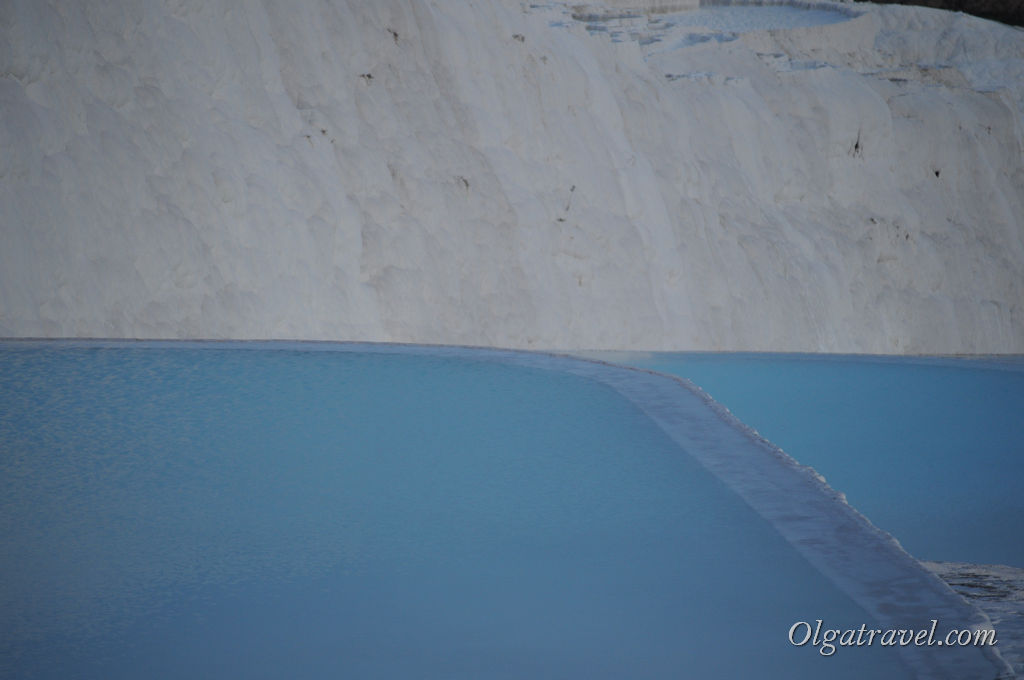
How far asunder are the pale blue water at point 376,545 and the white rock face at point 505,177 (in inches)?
136

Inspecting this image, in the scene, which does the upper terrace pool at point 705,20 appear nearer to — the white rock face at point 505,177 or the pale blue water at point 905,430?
the white rock face at point 505,177

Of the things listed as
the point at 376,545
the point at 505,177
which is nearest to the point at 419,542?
the point at 376,545

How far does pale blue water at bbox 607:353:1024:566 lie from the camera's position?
5926mm

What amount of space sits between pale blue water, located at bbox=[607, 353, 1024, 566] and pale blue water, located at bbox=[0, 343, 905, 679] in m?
1.81

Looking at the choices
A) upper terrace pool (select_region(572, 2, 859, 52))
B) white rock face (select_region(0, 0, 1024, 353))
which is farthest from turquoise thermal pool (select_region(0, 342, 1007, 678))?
upper terrace pool (select_region(572, 2, 859, 52))

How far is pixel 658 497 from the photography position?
4.05 metres

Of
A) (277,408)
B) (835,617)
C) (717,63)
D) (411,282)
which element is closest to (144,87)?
(411,282)

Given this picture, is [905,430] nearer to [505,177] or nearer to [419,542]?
[419,542]

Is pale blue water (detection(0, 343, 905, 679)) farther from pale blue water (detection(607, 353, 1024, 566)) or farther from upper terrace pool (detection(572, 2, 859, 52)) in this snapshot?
upper terrace pool (detection(572, 2, 859, 52))

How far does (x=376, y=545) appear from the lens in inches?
140

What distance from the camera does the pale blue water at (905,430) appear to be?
5926 mm

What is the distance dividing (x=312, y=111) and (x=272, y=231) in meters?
1.75

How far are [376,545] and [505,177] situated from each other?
31.3 ft

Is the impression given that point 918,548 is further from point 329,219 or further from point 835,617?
point 329,219
